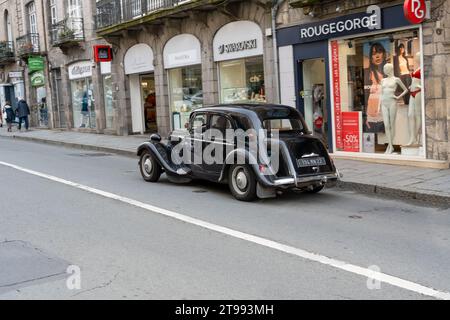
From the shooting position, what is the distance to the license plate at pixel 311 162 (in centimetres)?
861

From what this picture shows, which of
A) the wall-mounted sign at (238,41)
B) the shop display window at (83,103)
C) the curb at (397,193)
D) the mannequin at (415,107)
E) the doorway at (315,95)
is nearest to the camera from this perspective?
the curb at (397,193)

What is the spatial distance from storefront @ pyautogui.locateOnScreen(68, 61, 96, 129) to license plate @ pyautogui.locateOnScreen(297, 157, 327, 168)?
17.0m

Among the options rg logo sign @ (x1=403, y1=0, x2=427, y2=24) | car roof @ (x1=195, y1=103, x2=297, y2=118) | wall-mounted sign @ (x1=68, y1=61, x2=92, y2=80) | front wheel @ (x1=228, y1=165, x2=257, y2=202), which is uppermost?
wall-mounted sign @ (x1=68, y1=61, x2=92, y2=80)

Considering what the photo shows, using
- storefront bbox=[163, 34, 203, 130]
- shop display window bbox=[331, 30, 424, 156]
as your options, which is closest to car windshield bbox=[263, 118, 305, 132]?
shop display window bbox=[331, 30, 424, 156]

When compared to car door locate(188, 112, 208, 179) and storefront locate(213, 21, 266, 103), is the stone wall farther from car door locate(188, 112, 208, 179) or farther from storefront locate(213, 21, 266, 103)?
car door locate(188, 112, 208, 179)

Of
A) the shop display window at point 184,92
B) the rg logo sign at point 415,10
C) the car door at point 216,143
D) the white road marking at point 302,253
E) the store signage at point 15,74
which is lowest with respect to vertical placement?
the white road marking at point 302,253

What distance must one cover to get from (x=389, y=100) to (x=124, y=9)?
11745 mm

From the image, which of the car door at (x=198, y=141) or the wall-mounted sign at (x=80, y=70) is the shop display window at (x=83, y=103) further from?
the car door at (x=198, y=141)

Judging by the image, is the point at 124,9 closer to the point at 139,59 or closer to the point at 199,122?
the point at 139,59

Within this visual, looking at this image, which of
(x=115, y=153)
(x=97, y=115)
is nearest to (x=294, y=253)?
(x=115, y=153)

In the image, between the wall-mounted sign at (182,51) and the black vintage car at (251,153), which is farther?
the wall-mounted sign at (182,51)

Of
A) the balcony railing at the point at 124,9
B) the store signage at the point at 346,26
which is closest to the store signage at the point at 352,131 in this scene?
the store signage at the point at 346,26

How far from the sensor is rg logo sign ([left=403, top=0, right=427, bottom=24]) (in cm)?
1046

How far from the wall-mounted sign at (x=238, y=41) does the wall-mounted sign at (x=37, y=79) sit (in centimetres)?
1468
